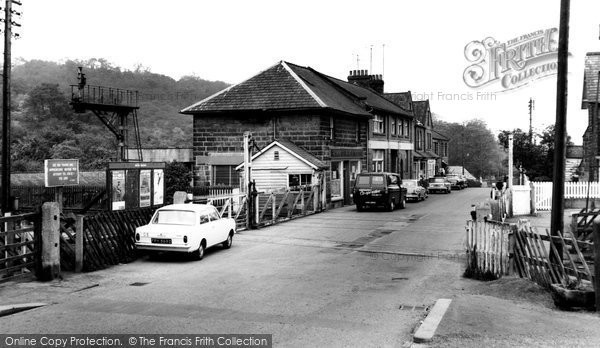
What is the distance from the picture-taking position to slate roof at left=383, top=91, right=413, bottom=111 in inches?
2126

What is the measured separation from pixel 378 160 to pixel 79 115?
46.9m

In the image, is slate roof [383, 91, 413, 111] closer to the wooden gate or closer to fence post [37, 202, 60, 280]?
the wooden gate

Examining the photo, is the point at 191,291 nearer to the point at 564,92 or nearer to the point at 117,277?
the point at 117,277

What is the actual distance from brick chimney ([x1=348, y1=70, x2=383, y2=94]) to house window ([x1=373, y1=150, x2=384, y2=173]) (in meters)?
11.7

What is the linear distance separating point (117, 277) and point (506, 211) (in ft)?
59.2

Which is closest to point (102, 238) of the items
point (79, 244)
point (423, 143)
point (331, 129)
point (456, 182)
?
A: point (79, 244)

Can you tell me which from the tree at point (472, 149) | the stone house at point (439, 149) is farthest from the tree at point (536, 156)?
the tree at point (472, 149)

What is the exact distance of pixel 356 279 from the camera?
38.7 feet

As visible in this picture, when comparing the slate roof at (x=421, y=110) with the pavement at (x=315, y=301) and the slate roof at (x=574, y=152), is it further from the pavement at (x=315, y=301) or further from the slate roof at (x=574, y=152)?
the pavement at (x=315, y=301)

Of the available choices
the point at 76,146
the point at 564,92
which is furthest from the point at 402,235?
the point at 76,146

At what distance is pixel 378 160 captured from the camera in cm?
4122

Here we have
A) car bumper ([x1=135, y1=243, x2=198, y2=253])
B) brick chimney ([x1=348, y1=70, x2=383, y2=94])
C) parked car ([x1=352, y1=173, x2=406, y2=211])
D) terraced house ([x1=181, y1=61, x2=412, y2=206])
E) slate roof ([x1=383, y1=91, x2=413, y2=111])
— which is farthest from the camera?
slate roof ([x1=383, y1=91, x2=413, y2=111])

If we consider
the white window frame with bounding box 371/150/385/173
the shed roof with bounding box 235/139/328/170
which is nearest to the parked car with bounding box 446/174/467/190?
the white window frame with bounding box 371/150/385/173

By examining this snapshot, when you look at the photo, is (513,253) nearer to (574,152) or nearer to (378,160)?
(378,160)
